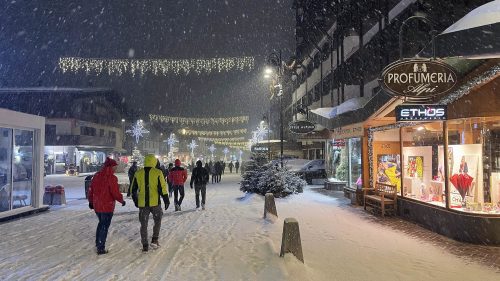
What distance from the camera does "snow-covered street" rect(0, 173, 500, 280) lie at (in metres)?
6.54

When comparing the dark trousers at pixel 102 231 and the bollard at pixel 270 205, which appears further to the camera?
the bollard at pixel 270 205

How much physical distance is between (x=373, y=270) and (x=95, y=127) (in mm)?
54961

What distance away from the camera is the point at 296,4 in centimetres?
5131

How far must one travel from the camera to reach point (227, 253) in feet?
25.7

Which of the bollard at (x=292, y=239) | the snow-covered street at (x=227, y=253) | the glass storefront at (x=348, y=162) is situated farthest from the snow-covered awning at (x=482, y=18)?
the glass storefront at (x=348, y=162)

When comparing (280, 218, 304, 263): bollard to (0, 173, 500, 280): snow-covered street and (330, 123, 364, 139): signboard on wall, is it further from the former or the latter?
(330, 123, 364, 139): signboard on wall

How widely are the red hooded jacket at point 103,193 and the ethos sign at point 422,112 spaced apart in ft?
20.9

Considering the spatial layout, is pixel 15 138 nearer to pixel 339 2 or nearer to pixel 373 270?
pixel 373 270

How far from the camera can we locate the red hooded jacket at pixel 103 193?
25.6ft

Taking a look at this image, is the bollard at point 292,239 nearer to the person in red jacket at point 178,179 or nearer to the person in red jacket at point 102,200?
the person in red jacket at point 102,200

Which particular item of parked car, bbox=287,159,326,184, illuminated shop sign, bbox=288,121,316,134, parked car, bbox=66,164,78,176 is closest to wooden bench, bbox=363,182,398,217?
illuminated shop sign, bbox=288,121,316,134

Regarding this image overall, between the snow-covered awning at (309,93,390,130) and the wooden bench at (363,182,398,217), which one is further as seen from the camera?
the wooden bench at (363,182,398,217)

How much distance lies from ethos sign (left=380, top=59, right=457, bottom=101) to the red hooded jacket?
5.88 meters

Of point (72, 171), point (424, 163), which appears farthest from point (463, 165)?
point (72, 171)
